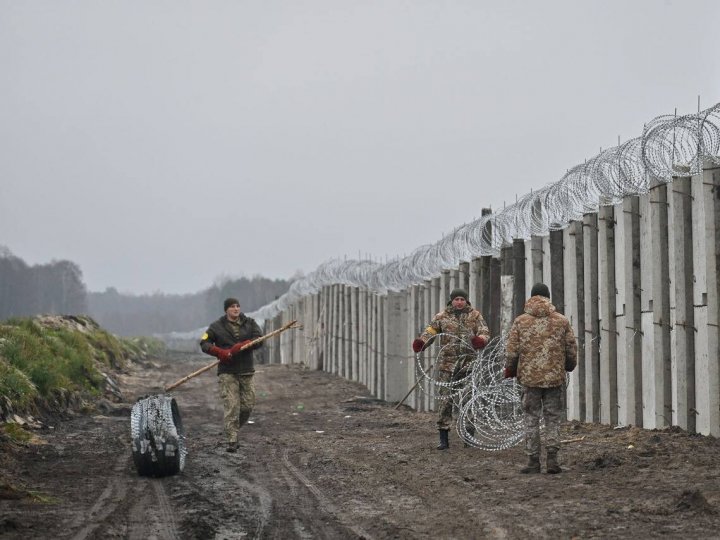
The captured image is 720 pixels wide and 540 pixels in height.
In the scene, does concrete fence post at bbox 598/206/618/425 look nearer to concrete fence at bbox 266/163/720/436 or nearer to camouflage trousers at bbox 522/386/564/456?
concrete fence at bbox 266/163/720/436

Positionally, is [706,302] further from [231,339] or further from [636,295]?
[231,339]

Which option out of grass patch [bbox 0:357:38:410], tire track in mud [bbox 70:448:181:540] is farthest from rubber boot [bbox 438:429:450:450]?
grass patch [bbox 0:357:38:410]

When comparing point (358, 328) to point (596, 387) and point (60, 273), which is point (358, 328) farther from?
point (60, 273)

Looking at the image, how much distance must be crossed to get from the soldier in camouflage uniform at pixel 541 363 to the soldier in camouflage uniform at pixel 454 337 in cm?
211

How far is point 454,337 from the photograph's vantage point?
37.0 ft

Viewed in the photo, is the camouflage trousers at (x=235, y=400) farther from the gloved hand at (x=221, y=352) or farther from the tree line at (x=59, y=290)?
the tree line at (x=59, y=290)

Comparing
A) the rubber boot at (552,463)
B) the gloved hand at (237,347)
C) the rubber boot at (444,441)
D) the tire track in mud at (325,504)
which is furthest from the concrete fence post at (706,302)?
the gloved hand at (237,347)

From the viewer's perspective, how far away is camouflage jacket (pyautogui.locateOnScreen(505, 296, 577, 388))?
896cm

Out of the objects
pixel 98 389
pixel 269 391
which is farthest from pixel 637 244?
pixel 269 391

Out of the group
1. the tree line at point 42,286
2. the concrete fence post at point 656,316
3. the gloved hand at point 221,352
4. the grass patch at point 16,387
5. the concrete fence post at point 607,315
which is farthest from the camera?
the tree line at point 42,286

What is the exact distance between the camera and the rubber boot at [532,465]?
902 cm

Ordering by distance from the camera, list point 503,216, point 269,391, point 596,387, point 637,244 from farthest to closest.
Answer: point 269,391
point 503,216
point 596,387
point 637,244

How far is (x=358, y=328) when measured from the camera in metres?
24.1

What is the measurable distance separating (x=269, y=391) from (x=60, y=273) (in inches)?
3832
